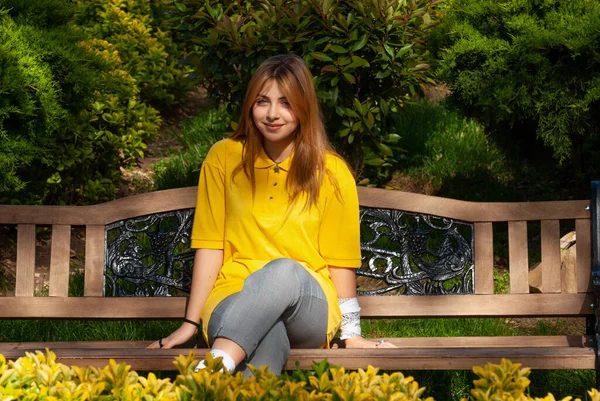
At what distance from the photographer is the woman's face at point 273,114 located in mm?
3631

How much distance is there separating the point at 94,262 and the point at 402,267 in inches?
53.0

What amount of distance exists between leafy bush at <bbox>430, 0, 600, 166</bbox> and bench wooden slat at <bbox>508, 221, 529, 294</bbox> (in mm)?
856

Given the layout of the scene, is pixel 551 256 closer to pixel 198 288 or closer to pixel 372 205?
pixel 372 205

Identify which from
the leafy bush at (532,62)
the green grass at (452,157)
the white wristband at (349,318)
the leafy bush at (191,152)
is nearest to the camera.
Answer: the white wristband at (349,318)

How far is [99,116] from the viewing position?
6055 mm

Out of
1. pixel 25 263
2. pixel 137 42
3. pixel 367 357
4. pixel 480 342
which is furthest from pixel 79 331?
pixel 137 42

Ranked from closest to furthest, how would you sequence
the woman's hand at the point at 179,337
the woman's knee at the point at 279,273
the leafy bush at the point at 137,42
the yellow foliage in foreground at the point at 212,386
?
the yellow foliage in foreground at the point at 212,386 < the woman's knee at the point at 279,273 < the woman's hand at the point at 179,337 < the leafy bush at the point at 137,42

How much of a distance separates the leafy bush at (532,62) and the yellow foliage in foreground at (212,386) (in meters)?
2.39

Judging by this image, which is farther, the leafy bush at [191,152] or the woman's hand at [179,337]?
the leafy bush at [191,152]

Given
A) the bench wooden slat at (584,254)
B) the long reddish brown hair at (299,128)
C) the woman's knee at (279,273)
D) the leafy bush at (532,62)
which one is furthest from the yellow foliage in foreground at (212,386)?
the leafy bush at (532,62)

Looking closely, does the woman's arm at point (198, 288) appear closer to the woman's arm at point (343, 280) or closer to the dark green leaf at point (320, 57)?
the woman's arm at point (343, 280)

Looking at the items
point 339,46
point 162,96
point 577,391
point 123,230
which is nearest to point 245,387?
point 123,230

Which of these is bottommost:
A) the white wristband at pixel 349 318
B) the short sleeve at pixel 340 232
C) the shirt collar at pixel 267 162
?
the white wristband at pixel 349 318

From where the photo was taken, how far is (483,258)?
397 cm
